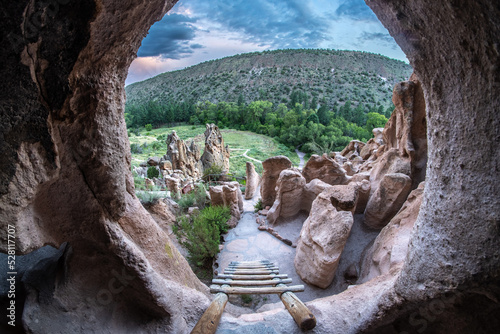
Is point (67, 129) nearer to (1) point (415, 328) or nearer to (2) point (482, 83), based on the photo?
(2) point (482, 83)

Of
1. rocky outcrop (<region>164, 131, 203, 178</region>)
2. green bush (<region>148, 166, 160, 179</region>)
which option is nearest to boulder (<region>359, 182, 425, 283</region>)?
green bush (<region>148, 166, 160, 179</region>)

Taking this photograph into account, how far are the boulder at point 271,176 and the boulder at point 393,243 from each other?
4.68m

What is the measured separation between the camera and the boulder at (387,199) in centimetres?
524

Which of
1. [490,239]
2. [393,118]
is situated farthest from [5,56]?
[393,118]

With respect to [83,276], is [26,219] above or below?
above

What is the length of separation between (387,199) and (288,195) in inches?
105

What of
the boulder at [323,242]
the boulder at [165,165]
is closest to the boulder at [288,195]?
the boulder at [323,242]

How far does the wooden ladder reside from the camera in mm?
2971

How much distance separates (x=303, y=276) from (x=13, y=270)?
14.5 ft

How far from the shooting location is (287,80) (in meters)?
69.9

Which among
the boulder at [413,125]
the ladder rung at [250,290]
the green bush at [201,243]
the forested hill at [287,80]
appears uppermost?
the forested hill at [287,80]

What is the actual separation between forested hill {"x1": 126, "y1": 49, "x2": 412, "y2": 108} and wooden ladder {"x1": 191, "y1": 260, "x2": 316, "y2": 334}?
52355mm

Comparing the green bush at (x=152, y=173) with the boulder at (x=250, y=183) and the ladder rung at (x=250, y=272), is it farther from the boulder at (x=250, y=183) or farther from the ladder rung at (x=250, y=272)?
the ladder rung at (x=250, y=272)

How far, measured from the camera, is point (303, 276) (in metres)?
5.16
